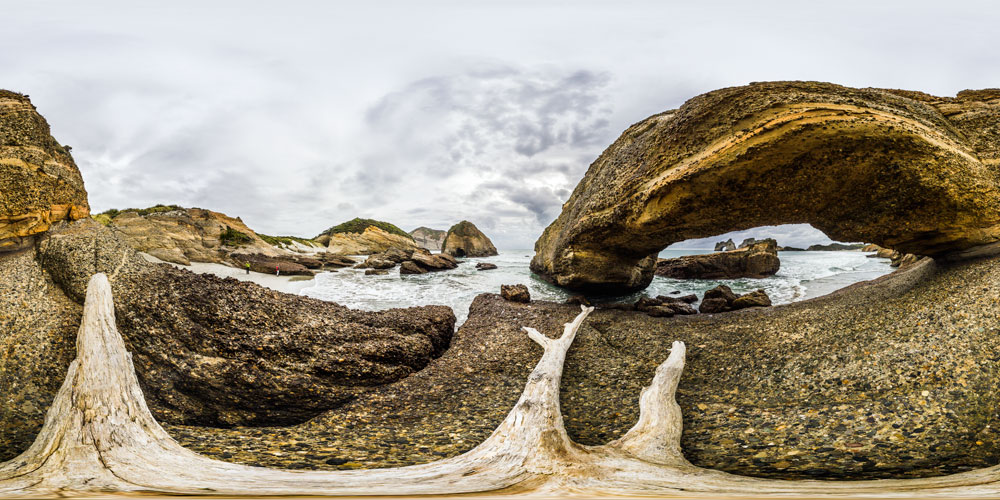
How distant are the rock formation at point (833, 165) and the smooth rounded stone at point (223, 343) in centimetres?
707

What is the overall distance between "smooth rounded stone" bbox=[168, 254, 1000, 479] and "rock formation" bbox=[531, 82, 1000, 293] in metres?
1.14

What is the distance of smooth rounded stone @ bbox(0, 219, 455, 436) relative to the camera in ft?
15.8

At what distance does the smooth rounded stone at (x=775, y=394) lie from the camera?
3.40 metres

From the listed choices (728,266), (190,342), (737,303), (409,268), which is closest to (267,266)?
(409,268)

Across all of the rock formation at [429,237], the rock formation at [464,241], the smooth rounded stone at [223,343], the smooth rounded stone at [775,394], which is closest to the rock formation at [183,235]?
the smooth rounded stone at [223,343]

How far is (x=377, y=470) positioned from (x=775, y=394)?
213 inches

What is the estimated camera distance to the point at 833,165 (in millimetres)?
6539

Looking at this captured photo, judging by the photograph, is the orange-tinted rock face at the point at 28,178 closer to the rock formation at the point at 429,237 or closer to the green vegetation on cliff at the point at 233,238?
the green vegetation on cliff at the point at 233,238

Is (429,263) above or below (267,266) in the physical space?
above

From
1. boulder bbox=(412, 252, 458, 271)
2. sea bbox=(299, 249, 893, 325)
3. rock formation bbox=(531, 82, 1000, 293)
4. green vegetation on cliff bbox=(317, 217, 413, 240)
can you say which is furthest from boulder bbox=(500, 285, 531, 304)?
green vegetation on cliff bbox=(317, 217, 413, 240)

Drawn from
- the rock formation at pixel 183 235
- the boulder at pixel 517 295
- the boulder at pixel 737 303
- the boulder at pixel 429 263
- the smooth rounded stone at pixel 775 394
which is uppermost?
the rock formation at pixel 183 235

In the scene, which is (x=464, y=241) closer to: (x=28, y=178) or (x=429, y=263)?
(x=429, y=263)

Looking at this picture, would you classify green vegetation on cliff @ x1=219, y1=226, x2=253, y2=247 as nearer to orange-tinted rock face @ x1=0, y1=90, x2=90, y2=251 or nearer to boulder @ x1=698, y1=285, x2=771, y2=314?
orange-tinted rock face @ x1=0, y1=90, x2=90, y2=251

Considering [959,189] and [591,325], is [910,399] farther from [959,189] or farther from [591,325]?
[591,325]
